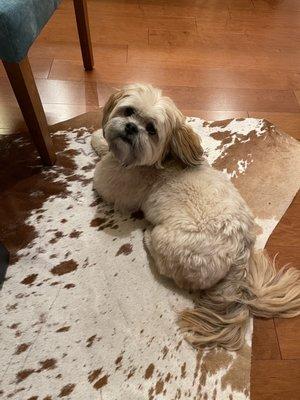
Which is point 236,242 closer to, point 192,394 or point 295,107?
point 192,394

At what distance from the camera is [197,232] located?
1060 mm

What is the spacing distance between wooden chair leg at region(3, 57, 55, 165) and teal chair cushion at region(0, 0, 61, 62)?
0.05m

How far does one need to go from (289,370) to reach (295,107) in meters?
1.32

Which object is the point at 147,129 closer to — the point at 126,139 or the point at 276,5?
the point at 126,139

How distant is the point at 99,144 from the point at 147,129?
46 cm

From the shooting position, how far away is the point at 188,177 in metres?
1.15

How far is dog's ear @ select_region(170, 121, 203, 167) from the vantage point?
1.09 meters

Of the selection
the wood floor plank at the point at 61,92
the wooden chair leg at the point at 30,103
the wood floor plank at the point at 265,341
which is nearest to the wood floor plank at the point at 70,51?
the wood floor plank at the point at 61,92

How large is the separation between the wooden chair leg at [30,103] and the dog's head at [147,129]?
0.93 ft

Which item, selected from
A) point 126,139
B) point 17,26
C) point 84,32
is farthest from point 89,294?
point 84,32

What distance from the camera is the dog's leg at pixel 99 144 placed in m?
1.47

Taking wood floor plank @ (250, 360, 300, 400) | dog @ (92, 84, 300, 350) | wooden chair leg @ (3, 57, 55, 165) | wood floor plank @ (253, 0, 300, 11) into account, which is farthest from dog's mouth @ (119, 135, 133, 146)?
wood floor plank @ (253, 0, 300, 11)

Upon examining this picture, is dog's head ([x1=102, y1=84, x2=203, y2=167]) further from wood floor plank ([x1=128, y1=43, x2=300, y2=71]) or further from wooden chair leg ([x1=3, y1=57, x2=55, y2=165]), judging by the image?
wood floor plank ([x1=128, y1=43, x2=300, y2=71])

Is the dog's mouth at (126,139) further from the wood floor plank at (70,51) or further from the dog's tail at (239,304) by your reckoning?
the wood floor plank at (70,51)
